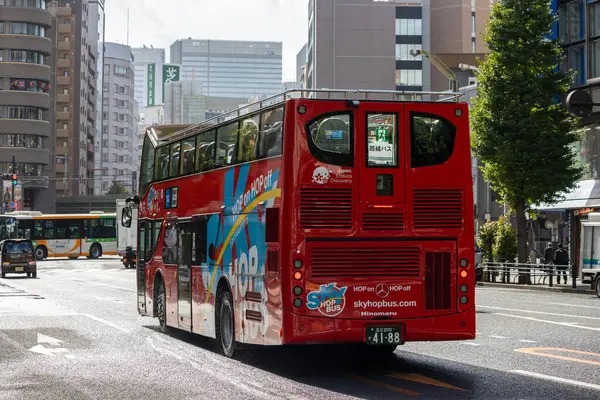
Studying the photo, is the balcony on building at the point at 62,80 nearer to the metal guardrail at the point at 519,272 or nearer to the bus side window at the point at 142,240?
the metal guardrail at the point at 519,272

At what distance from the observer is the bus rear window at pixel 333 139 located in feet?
42.3

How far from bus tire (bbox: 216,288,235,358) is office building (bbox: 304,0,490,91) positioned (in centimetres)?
10172

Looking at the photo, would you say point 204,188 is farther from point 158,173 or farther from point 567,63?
point 567,63

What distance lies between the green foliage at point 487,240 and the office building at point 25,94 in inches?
2997

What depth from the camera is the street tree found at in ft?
136

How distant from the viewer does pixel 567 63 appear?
5000cm

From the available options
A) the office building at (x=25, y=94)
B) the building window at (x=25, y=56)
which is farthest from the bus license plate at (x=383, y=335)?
the building window at (x=25, y=56)

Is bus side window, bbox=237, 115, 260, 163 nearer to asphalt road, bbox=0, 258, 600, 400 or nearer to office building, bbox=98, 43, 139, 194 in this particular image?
asphalt road, bbox=0, 258, 600, 400

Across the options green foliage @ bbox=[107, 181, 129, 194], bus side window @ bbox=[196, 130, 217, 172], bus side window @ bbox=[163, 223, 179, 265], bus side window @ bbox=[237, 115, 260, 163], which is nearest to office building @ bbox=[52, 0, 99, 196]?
green foliage @ bbox=[107, 181, 129, 194]

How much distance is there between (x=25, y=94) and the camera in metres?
116

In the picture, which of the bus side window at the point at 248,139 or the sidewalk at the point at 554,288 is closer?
the bus side window at the point at 248,139

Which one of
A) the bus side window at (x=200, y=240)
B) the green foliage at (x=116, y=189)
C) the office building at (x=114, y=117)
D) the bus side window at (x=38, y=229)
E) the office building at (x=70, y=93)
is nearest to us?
the bus side window at (x=200, y=240)

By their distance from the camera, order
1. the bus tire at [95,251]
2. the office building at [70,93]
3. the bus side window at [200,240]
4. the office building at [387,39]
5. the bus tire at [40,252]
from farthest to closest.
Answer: the office building at [70,93]
the office building at [387,39]
the bus tire at [95,251]
the bus tire at [40,252]
the bus side window at [200,240]

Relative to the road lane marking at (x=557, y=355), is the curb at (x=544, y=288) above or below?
below
